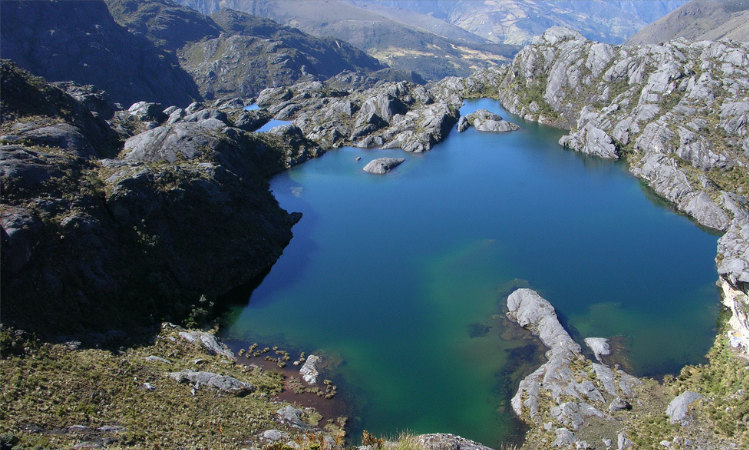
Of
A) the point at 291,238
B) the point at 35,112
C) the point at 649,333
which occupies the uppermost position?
the point at 35,112

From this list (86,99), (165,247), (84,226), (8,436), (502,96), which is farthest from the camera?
(502,96)

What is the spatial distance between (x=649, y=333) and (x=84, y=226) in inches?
1907

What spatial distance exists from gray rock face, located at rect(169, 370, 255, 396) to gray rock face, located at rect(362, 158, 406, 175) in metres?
54.9

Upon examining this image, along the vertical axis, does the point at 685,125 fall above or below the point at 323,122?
above

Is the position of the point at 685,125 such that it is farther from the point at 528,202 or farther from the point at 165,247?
the point at 165,247

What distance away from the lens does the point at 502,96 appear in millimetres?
130000

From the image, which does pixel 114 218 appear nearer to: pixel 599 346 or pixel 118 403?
pixel 118 403

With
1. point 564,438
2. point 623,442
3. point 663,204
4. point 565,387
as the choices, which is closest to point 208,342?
point 564,438

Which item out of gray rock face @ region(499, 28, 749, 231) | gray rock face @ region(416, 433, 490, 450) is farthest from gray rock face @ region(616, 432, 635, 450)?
gray rock face @ region(499, 28, 749, 231)

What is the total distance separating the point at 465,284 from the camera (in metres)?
46.4

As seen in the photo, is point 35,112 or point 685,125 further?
point 685,125

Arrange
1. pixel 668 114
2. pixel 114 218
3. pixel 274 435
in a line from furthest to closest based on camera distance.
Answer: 1. pixel 668 114
2. pixel 114 218
3. pixel 274 435

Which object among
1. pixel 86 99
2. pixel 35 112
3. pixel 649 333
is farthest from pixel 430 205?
pixel 86 99

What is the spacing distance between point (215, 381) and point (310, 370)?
24.6 ft
